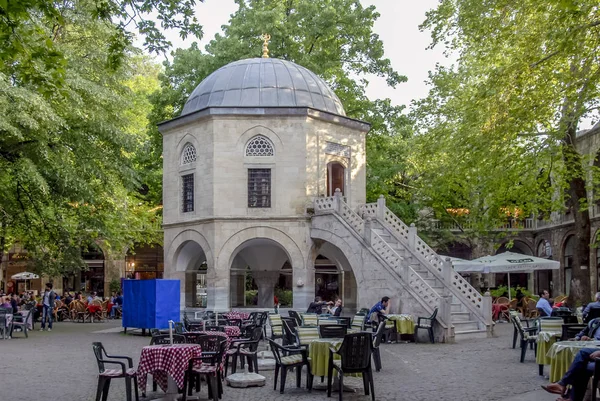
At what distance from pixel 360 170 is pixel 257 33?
10114mm

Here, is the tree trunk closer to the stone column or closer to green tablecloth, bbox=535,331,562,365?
green tablecloth, bbox=535,331,562,365

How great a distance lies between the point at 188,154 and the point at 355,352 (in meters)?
18.2

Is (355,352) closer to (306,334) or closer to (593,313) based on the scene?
(306,334)

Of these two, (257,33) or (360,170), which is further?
(257,33)

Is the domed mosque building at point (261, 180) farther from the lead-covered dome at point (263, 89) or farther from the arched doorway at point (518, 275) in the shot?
the arched doorway at point (518, 275)

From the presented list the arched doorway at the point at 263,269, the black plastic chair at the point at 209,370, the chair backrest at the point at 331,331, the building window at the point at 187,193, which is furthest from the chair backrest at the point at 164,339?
the arched doorway at the point at 263,269

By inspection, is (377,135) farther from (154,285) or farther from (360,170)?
(154,285)

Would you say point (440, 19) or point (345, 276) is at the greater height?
point (440, 19)

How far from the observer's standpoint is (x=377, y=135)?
3528cm

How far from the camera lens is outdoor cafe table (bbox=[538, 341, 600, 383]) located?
411 inches

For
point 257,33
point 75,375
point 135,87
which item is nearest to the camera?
point 75,375

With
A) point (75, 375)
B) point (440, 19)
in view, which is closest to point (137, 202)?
point (440, 19)

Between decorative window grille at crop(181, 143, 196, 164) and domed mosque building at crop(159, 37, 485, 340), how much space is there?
43mm

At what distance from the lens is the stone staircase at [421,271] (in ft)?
69.3
